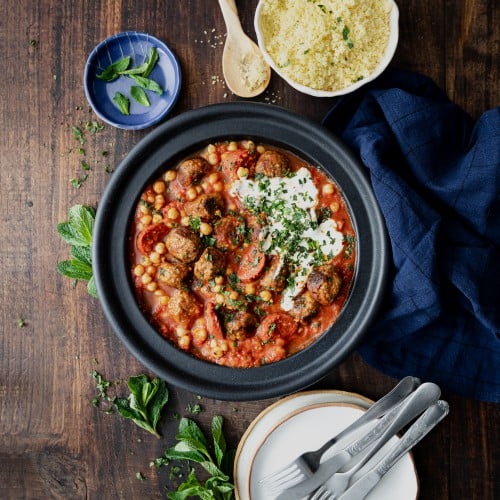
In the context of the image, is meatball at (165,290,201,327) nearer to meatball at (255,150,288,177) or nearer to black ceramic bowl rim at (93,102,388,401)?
black ceramic bowl rim at (93,102,388,401)

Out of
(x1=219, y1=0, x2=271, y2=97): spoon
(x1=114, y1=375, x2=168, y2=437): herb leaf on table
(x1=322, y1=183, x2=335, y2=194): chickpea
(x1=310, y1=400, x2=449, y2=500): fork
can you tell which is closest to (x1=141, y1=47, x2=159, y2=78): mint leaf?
(x1=219, y1=0, x2=271, y2=97): spoon

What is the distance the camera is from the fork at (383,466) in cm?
409

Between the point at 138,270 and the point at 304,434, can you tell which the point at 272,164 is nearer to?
the point at 138,270

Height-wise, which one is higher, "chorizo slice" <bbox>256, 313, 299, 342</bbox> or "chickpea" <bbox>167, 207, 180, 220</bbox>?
"chickpea" <bbox>167, 207, 180, 220</bbox>


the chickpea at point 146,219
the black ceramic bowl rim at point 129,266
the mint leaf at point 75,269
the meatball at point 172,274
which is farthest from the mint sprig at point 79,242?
the meatball at point 172,274

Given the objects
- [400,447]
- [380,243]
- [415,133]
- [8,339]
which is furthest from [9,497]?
[415,133]

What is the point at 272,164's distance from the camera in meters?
4.19

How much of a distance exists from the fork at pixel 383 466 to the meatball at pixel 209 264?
1603 millimetres

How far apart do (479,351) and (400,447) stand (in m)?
0.90

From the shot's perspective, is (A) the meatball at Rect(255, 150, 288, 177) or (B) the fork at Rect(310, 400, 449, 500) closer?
(B) the fork at Rect(310, 400, 449, 500)

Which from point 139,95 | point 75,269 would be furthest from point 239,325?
point 139,95

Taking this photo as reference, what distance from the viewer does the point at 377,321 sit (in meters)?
4.27

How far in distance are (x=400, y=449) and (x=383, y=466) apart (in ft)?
0.56

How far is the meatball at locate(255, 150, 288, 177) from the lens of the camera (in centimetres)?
419
